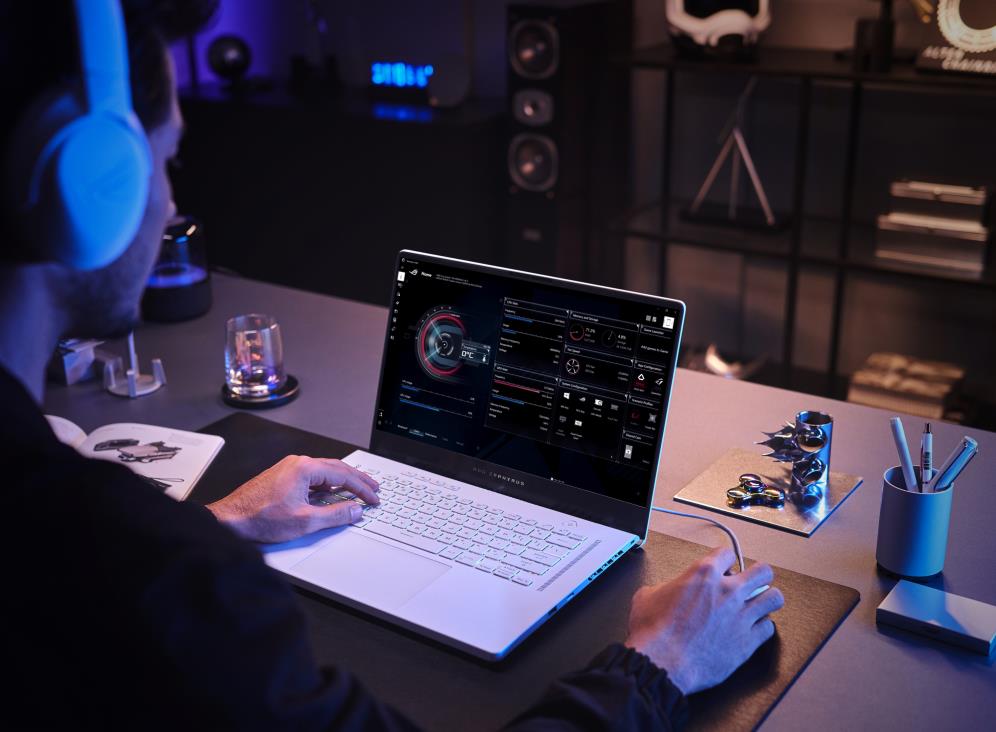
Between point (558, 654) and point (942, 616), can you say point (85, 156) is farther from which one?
point (942, 616)

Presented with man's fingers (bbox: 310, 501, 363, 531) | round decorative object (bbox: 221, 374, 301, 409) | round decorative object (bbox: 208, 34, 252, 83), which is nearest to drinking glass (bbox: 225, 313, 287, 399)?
round decorative object (bbox: 221, 374, 301, 409)

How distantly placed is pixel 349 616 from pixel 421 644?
0.33 ft

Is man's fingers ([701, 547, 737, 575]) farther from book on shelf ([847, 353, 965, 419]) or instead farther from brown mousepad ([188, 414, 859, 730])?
book on shelf ([847, 353, 965, 419])

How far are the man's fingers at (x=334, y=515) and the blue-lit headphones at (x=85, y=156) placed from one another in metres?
0.50

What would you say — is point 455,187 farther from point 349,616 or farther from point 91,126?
point 91,126

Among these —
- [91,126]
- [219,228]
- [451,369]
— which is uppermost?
[91,126]

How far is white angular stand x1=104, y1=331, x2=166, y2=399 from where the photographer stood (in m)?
1.77

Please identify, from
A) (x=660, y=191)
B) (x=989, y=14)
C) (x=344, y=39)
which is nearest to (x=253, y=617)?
(x=989, y=14)

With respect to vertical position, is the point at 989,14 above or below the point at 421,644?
above

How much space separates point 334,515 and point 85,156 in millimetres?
594

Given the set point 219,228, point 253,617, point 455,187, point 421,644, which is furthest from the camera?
point 219,228

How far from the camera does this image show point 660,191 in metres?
3.96

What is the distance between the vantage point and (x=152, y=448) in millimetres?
1547

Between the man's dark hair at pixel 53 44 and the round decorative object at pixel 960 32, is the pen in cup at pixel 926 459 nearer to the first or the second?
the man's dark hair at pixel 53 44
